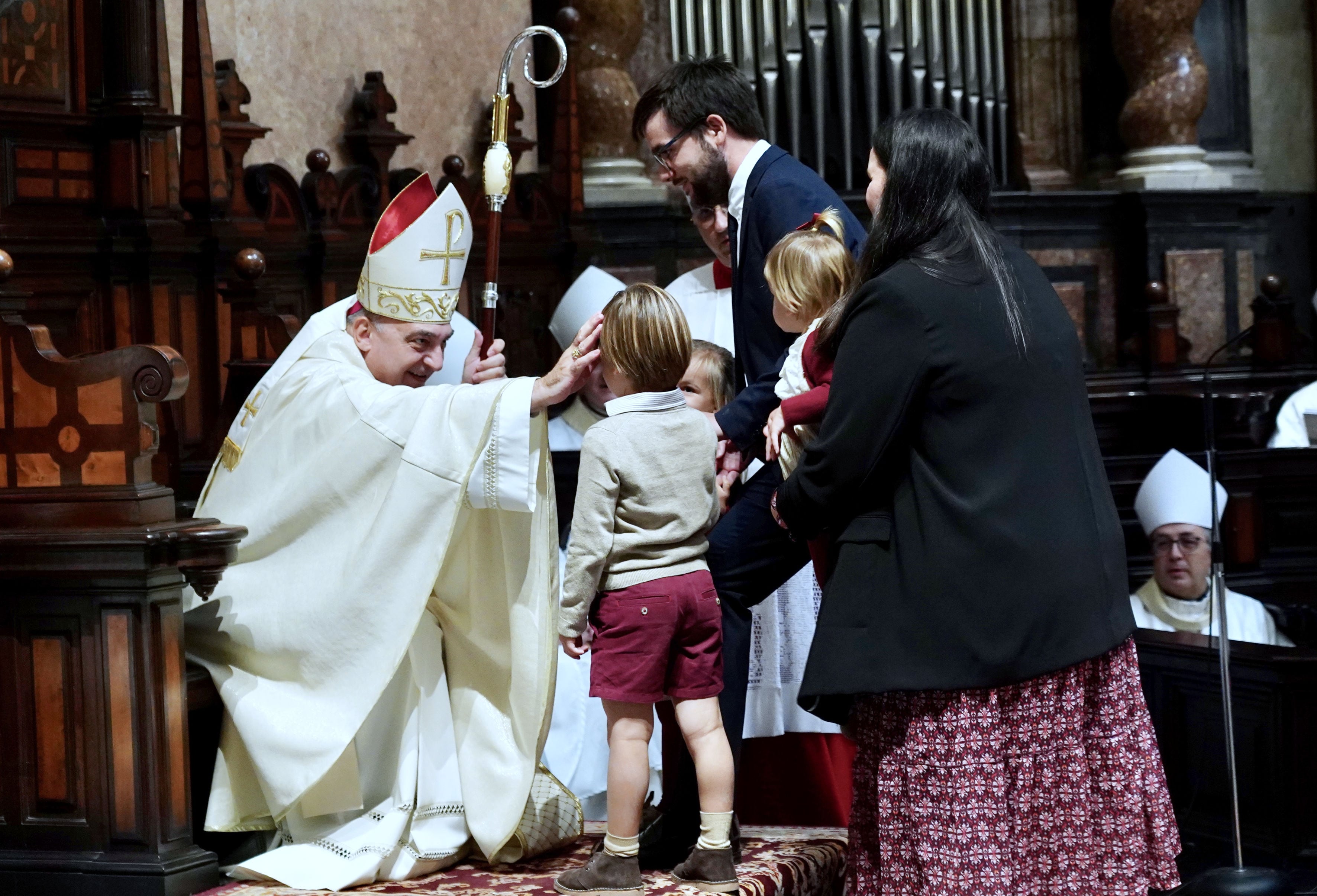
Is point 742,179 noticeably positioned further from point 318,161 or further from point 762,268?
point 318,161

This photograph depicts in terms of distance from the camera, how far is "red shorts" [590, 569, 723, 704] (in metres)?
3.41

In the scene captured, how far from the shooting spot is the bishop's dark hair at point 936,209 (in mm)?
3008

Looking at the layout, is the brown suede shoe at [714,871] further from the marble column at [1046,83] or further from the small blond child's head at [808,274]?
the marble column at [1046,83]

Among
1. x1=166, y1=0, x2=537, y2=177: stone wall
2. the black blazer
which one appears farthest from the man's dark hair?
x1=166, y1=0, x2=537, y2=177: stone wall

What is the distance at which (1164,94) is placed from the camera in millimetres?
8055

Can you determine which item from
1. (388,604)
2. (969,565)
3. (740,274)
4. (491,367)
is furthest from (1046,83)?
(969,565)

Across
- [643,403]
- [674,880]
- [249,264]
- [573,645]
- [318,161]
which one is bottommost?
[674,880]

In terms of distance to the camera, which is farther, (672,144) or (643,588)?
(672,144)

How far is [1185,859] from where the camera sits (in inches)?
223

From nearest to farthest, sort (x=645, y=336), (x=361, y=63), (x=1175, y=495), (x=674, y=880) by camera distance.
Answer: (x=645, y=336), (x=674, y=880), (x=1175, y=495), (x=361, y=63)

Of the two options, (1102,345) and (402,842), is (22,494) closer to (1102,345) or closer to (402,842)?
(402,842)

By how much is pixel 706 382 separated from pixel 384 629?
0.98 metres

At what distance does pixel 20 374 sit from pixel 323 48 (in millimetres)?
2817

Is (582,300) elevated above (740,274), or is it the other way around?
(582,300)
